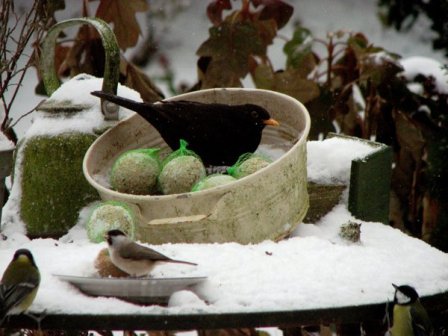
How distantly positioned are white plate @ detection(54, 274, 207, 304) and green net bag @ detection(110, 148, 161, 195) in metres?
0.53

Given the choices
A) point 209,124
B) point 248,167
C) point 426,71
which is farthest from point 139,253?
point 426,71

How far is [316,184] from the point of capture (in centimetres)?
272

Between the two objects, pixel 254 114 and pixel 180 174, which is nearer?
pixel 180 174

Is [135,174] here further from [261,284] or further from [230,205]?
[261,284]

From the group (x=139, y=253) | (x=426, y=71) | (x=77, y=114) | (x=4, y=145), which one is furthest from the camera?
(x=426, y=71)

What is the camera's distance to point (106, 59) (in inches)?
102

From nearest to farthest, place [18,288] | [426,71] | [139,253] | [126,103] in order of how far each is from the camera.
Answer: [18,288] < [139,253] < [126,103] < [426,71]

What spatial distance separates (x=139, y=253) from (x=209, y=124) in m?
0.80

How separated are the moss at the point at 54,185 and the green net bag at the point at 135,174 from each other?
25cm

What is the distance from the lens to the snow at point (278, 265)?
1875mm

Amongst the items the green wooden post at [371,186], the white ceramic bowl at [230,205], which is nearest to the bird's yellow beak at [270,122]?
the white ceramic bowl at [230,205]

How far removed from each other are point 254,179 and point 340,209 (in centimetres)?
59

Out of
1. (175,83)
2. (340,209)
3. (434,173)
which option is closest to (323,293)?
(340,209)

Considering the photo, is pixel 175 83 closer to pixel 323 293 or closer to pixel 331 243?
pixel 331 243
